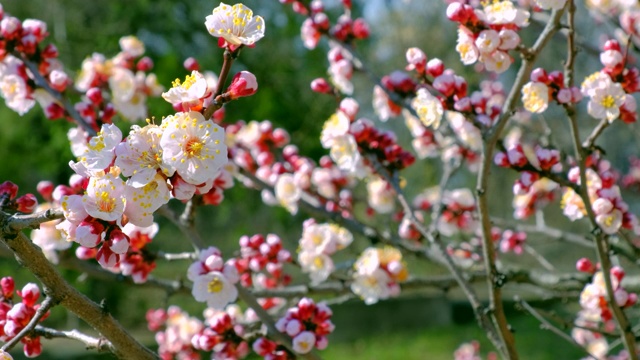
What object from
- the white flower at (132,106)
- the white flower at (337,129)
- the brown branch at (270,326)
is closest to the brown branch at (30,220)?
the brown branch at (270,326)

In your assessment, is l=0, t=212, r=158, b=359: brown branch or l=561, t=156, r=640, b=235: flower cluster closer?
l=0, t=212, r=158, b=359: brown branch

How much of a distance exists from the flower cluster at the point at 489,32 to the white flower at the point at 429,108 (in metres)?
0.19

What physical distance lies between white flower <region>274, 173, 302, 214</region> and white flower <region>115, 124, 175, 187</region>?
165cm

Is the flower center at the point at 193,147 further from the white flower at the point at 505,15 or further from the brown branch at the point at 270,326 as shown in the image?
the white flower at the point at 505,15

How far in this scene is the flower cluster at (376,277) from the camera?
242cm

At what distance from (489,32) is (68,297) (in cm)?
119

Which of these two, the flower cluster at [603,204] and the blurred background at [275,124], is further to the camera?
the blurred background at [275,124]

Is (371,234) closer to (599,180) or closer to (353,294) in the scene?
(353,294)

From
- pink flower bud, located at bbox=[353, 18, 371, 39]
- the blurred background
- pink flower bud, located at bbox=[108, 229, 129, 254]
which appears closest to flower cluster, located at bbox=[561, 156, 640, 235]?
pink flower bud, located at bbox=[353, 18, 371, 39]

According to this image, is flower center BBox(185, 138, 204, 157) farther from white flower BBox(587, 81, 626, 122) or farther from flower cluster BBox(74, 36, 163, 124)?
flower cluster BBox(74, 36, 163, 124)

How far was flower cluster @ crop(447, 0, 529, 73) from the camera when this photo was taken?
1.73m

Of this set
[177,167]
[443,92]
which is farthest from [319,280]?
[177,167]

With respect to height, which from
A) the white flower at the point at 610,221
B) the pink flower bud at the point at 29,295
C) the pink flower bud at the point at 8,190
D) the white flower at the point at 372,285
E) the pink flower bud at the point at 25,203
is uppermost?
the white flower at the point at 610,221

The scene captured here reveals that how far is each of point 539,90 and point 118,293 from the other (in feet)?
29.1
